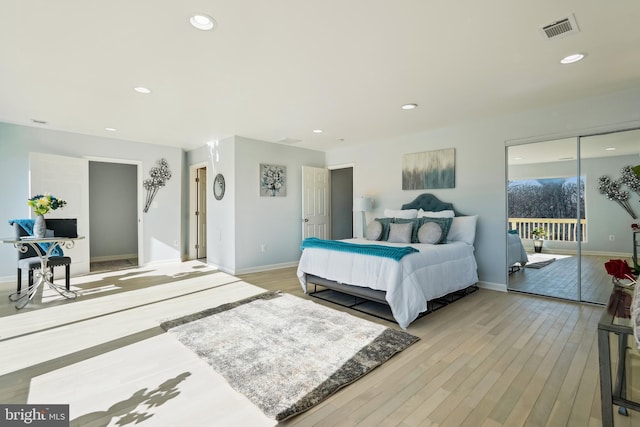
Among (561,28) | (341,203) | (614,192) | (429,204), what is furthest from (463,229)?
(341,203)

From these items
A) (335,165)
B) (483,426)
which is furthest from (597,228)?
(335,165)

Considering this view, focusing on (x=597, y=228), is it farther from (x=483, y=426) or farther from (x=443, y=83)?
(x=483, y=426)

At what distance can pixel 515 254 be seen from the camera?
425 centimetres

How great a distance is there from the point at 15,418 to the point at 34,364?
2.58 feet

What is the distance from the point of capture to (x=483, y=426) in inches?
63.4

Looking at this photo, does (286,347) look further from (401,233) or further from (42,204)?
(42,204)

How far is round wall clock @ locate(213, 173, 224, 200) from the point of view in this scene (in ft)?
18.6

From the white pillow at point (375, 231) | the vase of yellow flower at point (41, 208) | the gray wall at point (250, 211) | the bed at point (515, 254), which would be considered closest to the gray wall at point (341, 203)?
the gray wall at point (250, 211)

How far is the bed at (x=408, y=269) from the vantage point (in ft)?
9.92

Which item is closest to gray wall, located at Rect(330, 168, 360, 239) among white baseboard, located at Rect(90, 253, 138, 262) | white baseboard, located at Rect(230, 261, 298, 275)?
white baseboard, located at Rect(230, 261, 298, 275)

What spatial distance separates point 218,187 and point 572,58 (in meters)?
5.30

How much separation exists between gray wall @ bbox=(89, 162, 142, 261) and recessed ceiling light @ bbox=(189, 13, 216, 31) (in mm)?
5524

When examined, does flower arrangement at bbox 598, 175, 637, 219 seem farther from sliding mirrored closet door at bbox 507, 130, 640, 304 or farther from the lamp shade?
the lamp shade

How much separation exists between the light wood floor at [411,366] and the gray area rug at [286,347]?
0.11 meters
